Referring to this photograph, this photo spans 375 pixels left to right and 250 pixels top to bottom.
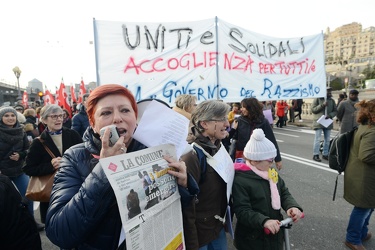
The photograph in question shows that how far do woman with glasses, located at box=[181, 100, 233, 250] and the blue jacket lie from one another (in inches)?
22.1

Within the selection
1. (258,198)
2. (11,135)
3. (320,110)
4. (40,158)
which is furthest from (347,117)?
(11,135)

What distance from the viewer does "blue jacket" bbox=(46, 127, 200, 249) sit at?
982mm

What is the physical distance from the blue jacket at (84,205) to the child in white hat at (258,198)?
2.61 ft

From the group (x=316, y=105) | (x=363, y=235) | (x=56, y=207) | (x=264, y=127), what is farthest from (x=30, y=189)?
(x=316, y=105)

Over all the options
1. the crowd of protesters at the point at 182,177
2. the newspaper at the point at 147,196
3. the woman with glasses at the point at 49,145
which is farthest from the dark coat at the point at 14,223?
the woman with glasses at the point at 49,145

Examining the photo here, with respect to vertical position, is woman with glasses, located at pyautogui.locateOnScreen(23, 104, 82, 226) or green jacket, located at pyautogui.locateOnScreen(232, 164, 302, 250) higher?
woman with glasses, located at pyautogui.locateOnScreen(23, 104, 82, 226)

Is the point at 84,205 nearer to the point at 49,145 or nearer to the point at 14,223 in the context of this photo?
the point at 14,223

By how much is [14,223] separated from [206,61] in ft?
10.8

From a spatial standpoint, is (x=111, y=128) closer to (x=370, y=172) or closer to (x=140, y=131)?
(x=140, y=131)

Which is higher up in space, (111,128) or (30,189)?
(111,128)

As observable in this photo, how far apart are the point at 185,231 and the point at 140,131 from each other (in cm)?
70

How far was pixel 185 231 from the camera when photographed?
149cm

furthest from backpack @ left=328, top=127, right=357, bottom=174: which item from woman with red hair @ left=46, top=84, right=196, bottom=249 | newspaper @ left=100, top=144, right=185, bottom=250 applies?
newspaper @ left=100, top=144, right=185, bottom=250

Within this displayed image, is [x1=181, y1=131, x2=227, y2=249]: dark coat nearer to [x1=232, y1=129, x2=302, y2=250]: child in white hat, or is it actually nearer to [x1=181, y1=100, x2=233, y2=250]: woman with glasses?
[x1=181, y1=100, x2=233, y2=250]: woman with glasses
